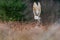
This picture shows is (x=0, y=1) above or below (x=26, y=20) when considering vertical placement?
above

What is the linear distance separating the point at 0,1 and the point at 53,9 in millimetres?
2655

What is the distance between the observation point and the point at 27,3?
601 inches

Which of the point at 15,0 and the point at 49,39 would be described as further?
the point at 15,0

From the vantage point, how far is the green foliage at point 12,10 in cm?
1440

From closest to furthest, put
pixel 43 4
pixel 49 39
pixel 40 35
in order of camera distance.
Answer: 1. pixel 49 39
2. pixel 40 35
3. pixel 43 4

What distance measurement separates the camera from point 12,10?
14469mm

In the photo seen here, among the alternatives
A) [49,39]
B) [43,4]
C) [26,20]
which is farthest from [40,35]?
[43,4]

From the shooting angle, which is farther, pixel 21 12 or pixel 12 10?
pixel 21 12

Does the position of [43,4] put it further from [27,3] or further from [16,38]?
[16,38]

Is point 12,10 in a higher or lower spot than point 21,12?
higher

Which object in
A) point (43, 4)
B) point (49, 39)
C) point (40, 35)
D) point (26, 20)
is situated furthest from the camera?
point (43, 4)

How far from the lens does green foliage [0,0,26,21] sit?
47.2 feet

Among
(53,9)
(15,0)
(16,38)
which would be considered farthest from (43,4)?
(16,38)

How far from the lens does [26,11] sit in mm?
14766
